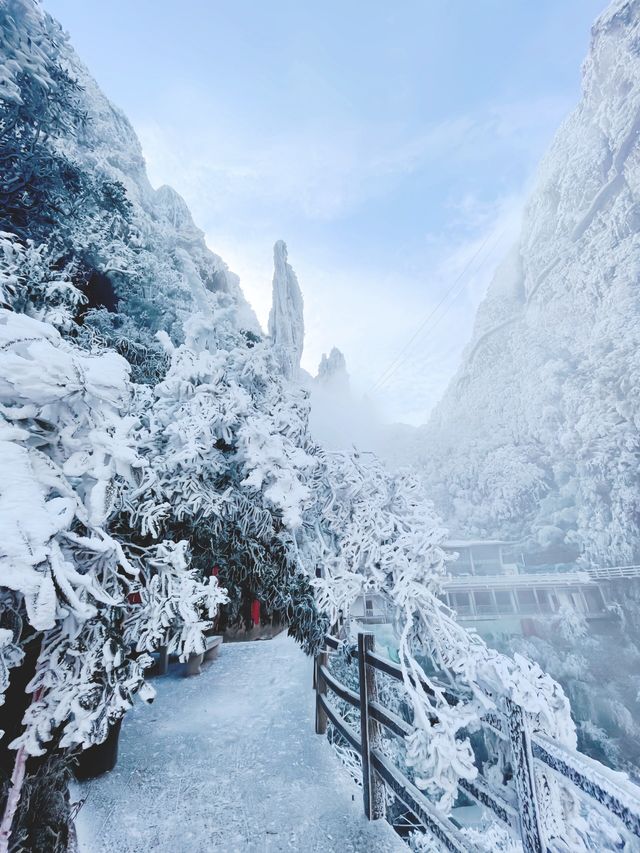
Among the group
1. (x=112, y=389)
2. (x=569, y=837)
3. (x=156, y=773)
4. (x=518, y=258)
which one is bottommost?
(x=156, y=773)

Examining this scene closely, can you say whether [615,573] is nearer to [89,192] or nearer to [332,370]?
[89,192]

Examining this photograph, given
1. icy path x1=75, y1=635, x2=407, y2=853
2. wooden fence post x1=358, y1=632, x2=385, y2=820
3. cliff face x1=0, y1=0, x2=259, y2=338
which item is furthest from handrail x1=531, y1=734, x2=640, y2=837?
cliff face x1=0, y1=0, x2=259, y2=338

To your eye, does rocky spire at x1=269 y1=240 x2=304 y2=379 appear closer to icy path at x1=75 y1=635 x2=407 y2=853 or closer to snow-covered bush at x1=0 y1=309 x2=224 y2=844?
icy path at x1=75 y1=635 x2=407 y2=853

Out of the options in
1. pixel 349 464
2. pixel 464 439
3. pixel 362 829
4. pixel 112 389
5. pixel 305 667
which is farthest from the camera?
pixel 464 439

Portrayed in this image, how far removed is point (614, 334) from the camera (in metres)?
36.2

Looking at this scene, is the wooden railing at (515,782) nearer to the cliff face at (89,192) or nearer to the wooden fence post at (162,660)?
the wooden fence post at (162,660)

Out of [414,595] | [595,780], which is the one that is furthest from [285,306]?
[595,780]

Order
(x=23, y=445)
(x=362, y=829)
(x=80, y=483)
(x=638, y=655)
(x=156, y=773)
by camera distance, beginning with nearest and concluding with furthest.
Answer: (x=23, y=445), (x=80, y=483), (x=362, y=829), (x=156, y=773), (x=638, y=655)

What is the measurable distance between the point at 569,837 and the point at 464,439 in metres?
50.5

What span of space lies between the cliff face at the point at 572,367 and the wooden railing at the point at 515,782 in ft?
112

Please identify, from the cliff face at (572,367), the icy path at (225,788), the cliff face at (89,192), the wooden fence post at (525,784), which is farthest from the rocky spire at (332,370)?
the wooden fence post at (525,784)

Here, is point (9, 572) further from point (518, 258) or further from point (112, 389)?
point (518, 258)

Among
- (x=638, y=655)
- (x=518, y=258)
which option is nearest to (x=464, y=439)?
(x=638, y=655)

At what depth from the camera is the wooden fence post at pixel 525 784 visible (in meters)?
1.23
